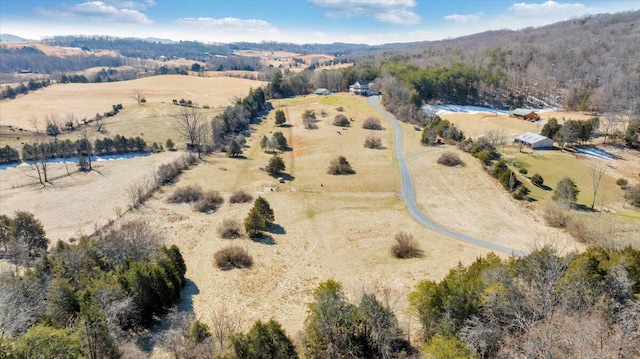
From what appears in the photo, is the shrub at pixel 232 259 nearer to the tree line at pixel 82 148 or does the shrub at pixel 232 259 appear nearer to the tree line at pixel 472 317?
the tree line at pixel 472 317

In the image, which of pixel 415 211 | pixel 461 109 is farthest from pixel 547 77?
pixel 415 211

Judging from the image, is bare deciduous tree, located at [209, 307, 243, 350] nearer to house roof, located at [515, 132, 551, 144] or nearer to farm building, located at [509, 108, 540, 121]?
house roof, located at [515, 132, 551, 144]

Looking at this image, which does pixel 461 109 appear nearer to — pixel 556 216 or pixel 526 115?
pixel 526 115

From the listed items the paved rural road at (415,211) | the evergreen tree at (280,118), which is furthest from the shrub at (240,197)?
the evergreen tree at (280,118)

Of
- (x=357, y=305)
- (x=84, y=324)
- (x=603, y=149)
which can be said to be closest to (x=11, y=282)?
(x=84, y=324)

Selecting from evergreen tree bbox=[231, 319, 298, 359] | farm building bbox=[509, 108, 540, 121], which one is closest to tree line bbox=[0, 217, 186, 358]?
evergreen tree bbox=[231, 319, 298, 359]

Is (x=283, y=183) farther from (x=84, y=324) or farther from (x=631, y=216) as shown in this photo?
(x=631, y=216)

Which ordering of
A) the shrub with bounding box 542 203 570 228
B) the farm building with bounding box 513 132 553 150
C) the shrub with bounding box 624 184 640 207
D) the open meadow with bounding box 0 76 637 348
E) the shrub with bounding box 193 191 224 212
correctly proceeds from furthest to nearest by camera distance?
1. the farm building with bounding box 513 132 553 150
2. the shrub with bounding box 193 191 224 212
3. the shrub with bounding box 624 184 640 207
4. the shrub with bounding box 542 203 570 228
5. the open meadow with bounding box 0 76 637 348

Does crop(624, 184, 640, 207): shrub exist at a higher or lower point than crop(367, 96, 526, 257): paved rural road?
higher
